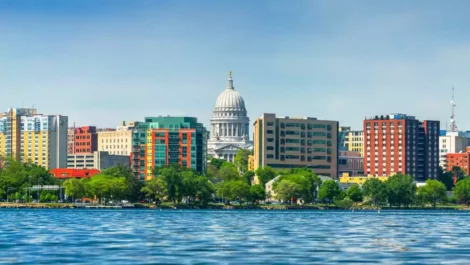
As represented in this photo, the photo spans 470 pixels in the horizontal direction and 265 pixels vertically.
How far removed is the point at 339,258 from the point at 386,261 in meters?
2.80

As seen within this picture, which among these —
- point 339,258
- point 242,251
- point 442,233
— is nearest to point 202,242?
point 242,251

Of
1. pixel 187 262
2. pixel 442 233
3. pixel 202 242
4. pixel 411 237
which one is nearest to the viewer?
pixel 187 262

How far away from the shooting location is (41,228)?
107 metres

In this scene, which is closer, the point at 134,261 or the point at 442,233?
the point at 134,261

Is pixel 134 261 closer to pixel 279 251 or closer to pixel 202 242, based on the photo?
pixel 279 251

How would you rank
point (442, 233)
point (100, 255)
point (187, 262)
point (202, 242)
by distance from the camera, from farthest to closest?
point (442, 233)
point (202, 242)
point (100, 255)
point (187, 262)

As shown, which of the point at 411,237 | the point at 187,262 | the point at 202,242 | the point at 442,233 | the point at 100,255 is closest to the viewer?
the point at 187,262

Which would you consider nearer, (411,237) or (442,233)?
(411,237)

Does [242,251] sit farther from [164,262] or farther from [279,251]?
[164,262]

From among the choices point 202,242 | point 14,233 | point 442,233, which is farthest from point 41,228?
point 442,233

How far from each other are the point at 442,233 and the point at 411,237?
9.19m

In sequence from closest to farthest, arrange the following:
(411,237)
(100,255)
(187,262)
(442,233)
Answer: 1. (187,262)
2. (100,255)
3. (411,237)
4. (442,233)

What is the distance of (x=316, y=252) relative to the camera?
7175cm

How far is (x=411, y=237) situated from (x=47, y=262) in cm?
3770
